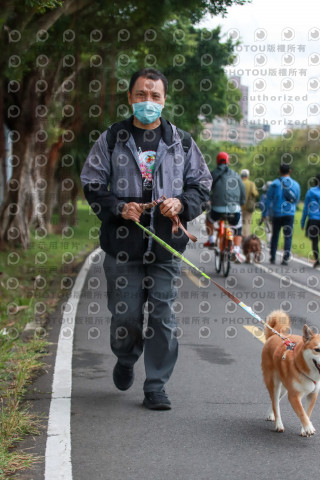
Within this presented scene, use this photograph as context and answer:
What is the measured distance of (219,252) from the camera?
52.4 feet

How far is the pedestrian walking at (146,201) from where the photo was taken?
5918 millimetres

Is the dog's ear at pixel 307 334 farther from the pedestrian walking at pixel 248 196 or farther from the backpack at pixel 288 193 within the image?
the pedestrian walking at pixel 248 196

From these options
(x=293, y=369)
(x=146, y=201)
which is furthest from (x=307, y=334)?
(x=146, y=201)

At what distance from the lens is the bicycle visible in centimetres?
1539

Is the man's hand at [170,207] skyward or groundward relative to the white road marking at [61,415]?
skyward

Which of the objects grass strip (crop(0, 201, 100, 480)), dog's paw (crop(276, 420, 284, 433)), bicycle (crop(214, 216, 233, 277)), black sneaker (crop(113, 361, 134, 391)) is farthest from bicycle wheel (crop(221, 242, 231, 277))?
dog's paw (crop(276, 420, 284, 433))

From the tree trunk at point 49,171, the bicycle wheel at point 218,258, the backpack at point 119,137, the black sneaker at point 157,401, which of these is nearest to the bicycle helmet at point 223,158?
the bicycle wheel at point 218,258

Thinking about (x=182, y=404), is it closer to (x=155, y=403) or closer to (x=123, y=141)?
(x=155, y=403)

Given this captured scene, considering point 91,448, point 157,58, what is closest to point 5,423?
point 91,448

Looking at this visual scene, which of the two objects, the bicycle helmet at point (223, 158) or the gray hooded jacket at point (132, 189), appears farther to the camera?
the bicycle helmet at point (223, 158)

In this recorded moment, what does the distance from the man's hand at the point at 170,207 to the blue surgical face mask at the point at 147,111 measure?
614 mm

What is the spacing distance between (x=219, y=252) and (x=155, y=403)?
10.1 meters

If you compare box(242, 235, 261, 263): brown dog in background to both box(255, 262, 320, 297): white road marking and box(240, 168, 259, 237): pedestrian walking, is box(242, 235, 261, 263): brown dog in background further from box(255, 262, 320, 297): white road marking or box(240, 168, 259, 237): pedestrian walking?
box(240, 168, 259, 237): pedestrian walking

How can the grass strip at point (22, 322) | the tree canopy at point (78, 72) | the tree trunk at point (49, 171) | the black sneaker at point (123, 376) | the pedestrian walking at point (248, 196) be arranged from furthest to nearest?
the tree trunk at point (49, 171) → the pedestrian walking at point (248, 196) → the tree canopy at point (78, 72) → the black sneaker at point (123, 376) → the grass strip at point (22, 322)
